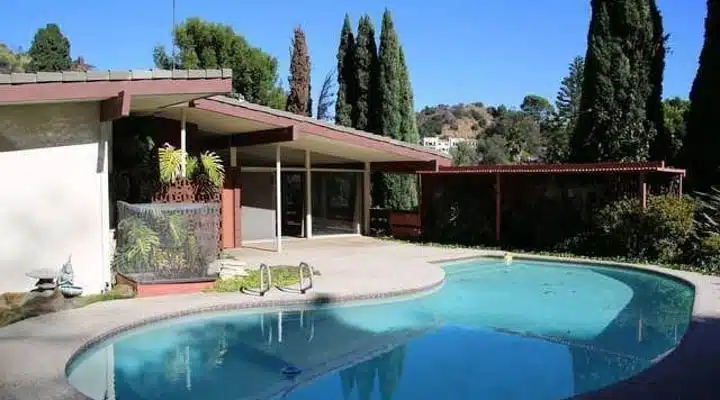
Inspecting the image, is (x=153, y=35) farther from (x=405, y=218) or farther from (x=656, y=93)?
(x=656, y=93)

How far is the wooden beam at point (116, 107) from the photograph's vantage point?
391 inches

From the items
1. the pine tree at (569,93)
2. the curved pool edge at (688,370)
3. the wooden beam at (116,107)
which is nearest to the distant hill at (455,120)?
the pine tree at (569,93)

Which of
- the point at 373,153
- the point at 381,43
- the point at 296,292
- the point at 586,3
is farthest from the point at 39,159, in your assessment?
the point at 381,43

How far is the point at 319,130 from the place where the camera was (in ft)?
53.4

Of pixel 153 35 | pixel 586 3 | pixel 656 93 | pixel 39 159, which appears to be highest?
pixel 153 35

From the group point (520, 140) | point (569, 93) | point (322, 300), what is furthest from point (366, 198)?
point (520, 140)

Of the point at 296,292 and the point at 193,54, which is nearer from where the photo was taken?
the point at 296,292

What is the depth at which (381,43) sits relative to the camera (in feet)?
92.8

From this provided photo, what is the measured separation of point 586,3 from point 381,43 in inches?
388

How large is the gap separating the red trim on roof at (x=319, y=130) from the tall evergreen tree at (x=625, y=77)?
17.7ft

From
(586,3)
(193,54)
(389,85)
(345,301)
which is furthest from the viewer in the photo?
(193,54)

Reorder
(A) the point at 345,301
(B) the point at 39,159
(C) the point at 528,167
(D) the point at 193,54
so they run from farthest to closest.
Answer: (D) the point at 193,54 < (C) the point at 528,167 < (A) the point at 345,301 < (B) the point at 39,159

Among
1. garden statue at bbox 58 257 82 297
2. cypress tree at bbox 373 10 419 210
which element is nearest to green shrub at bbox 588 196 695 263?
cypress tree at bbox 373 10 419 210

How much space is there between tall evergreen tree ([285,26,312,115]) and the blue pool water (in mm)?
21087
